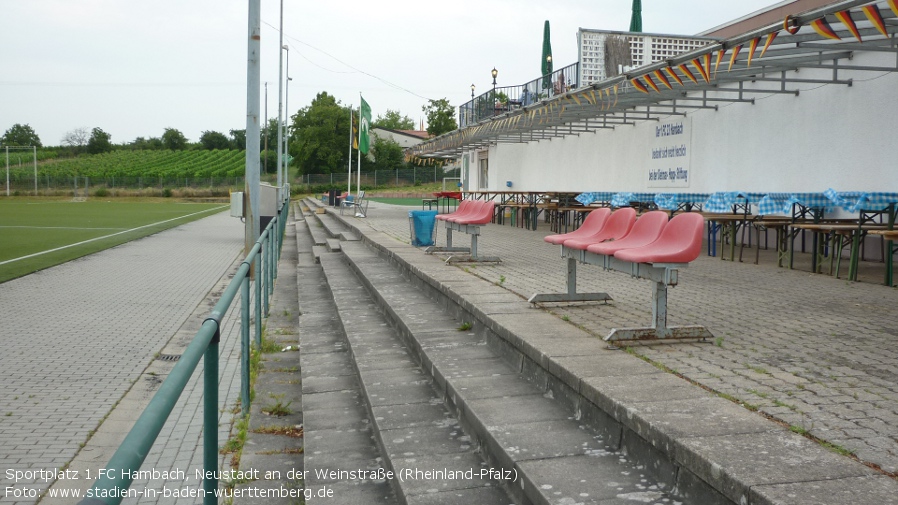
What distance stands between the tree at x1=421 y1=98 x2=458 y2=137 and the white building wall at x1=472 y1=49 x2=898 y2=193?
74700 mm

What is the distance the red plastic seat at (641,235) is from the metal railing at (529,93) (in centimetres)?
1184

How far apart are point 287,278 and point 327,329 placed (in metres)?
5.73

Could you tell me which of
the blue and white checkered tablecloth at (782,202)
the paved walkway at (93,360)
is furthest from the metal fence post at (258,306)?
the blue and white checkered tablecloth at (782,202)

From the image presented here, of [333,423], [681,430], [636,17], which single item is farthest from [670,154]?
[681,430]

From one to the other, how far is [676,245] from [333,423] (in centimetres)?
249

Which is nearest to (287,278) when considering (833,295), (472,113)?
(833,295)

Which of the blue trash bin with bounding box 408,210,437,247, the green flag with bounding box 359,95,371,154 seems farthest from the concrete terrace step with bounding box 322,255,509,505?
the green flag with bounding box 359,95,371,154

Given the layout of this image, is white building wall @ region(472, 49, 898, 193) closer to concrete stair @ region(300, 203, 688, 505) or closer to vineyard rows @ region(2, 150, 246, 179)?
concrete stair @ region(300, 203, 688, 505)

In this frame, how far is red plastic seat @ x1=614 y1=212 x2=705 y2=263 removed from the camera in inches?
197

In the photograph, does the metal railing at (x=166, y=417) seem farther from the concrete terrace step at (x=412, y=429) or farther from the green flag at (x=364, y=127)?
the green flag at (x=364, y=127)

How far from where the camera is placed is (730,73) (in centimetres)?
1235

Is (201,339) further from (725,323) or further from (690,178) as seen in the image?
(690,178)

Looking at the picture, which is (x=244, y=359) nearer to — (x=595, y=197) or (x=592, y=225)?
(x=592, y=225)

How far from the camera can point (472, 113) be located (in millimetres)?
31391
